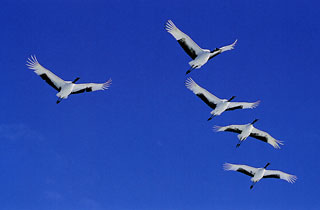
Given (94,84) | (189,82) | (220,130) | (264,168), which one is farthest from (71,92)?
(264,168)

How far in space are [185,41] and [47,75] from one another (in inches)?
480

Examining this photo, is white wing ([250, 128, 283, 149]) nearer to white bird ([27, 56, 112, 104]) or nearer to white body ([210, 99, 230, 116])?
white body ([210, 99, 230, 116])

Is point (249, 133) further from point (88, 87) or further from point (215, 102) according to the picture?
point (88, 87)

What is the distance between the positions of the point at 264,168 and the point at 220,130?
5914 millimetres

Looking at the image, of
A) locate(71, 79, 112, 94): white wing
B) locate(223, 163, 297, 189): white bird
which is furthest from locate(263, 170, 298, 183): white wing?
locate(71, 79, 112, 94): white wing

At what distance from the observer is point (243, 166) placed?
192ft

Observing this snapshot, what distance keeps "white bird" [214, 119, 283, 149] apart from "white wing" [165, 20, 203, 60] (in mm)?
8234

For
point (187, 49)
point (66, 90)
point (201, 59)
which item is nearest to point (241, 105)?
point (201, 59)

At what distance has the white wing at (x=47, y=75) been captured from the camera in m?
52.6

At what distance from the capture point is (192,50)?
52375 millimetres

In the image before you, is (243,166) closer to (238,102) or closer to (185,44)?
(238,102)

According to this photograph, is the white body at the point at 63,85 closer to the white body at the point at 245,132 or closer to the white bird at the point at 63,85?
the white bird at the point at 63,85

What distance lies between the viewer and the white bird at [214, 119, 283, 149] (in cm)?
5709

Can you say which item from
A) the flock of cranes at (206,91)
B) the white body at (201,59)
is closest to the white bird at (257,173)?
the flock of cranes at (206,91)
